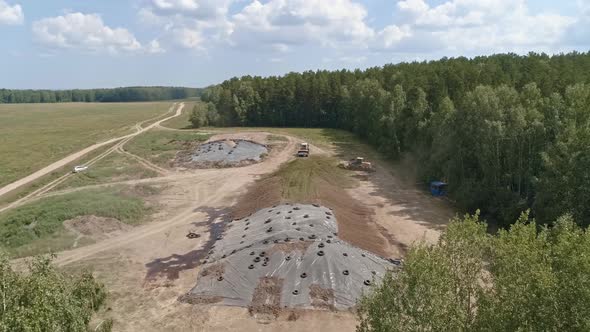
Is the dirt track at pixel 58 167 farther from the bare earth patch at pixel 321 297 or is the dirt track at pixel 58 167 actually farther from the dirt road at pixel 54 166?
the bare earth patch at pixel 321 297

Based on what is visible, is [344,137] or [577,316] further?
[344,137]

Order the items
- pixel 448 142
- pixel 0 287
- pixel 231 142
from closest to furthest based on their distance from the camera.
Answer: pixel 0 287 < pixel 448 142 < pixel 231 142

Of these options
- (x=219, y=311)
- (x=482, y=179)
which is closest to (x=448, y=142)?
(x=482, y=179)

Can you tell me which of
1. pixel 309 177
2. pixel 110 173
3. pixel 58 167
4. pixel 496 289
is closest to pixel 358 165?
pixel 309 177

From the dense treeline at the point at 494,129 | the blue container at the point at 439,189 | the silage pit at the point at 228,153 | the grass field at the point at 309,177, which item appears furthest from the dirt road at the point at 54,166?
the blue container at the point at 439,189

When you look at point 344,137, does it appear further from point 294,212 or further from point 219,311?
point 219,311

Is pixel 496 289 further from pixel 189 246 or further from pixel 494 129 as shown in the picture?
pixel 494 129
